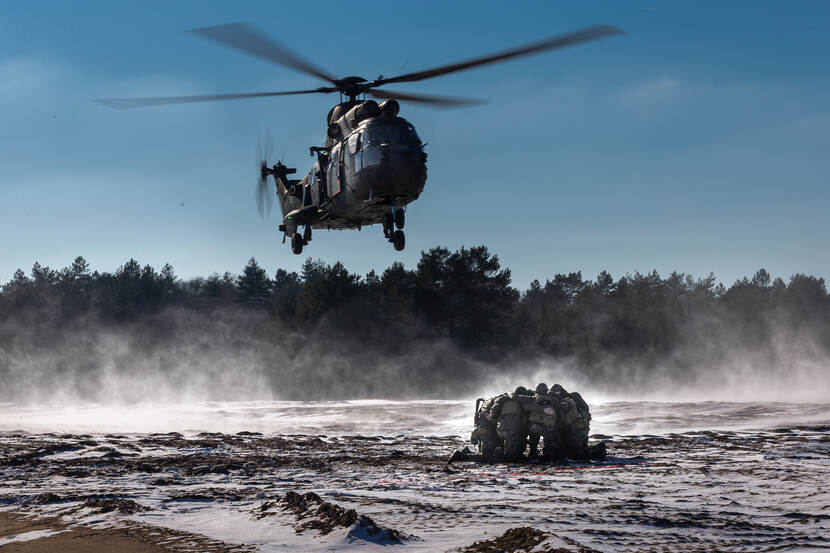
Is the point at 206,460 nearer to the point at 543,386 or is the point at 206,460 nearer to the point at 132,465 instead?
the point at 132,465

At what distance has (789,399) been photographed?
49.7 m

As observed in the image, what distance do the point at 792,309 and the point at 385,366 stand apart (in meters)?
34.6

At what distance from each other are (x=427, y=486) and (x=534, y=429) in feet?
18.4

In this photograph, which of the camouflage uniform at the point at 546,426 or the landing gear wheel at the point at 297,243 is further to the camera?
the landing gear wheel at the point at 297,243

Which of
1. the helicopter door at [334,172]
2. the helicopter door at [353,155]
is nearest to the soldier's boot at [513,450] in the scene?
the helicopter door at [334,172]

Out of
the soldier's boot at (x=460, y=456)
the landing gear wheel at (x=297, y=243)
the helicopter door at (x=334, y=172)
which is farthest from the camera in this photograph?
the landing gear wheel at (x=297, y=243)

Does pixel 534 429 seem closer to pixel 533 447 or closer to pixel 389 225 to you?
pixel 533 447

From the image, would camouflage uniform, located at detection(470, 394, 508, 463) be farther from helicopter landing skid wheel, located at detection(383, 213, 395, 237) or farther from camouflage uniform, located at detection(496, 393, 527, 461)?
helicopter landing skid wheel, located at detection(383, 213, 395, 237)

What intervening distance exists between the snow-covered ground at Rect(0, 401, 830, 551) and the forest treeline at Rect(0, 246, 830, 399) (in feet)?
98.1

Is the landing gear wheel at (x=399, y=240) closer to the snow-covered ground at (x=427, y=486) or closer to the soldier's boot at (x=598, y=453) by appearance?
the snow-covered ground at (x=427, y=486)

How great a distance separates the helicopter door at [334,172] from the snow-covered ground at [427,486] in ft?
23.3

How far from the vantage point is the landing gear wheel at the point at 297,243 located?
83.5ft

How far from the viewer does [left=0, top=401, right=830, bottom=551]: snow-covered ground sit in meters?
12.2

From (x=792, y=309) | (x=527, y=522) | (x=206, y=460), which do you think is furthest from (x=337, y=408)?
(x=792, y=309)
